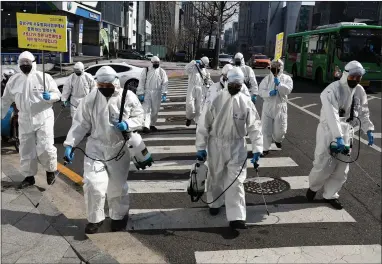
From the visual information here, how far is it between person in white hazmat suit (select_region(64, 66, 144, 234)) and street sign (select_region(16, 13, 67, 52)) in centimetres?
278

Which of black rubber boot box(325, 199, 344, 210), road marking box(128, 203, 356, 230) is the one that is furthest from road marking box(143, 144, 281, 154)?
black rubber boot box(325, 199, 344, 210)

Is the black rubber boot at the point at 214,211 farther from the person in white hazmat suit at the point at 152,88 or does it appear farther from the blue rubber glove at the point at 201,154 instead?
the person in white hazmat suit at the point at 152,88

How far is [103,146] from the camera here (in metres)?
4.51

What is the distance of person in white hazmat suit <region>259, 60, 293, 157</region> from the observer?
7703 millimetres

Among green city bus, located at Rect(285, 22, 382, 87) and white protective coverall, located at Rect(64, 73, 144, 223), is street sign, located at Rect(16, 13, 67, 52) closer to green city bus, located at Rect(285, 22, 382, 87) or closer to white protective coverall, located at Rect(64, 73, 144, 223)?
white protective coverall, located at Rect(64, 73, 144, 223)

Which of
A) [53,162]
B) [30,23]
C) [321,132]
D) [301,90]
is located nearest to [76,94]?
[30,23]

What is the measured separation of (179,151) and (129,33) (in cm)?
5819

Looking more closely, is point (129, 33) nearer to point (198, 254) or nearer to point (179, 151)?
point (179, 151)

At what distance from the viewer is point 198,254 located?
4.09 metres

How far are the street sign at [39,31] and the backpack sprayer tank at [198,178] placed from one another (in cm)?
351

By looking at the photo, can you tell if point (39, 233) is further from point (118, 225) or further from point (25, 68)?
point (25, 68)

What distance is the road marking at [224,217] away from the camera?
4790mm

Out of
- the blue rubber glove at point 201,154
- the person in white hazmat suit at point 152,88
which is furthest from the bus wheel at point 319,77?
the blue rubber glove at point 201,154

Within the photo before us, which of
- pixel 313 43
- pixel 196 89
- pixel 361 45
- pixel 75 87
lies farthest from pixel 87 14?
pixel 75 87
